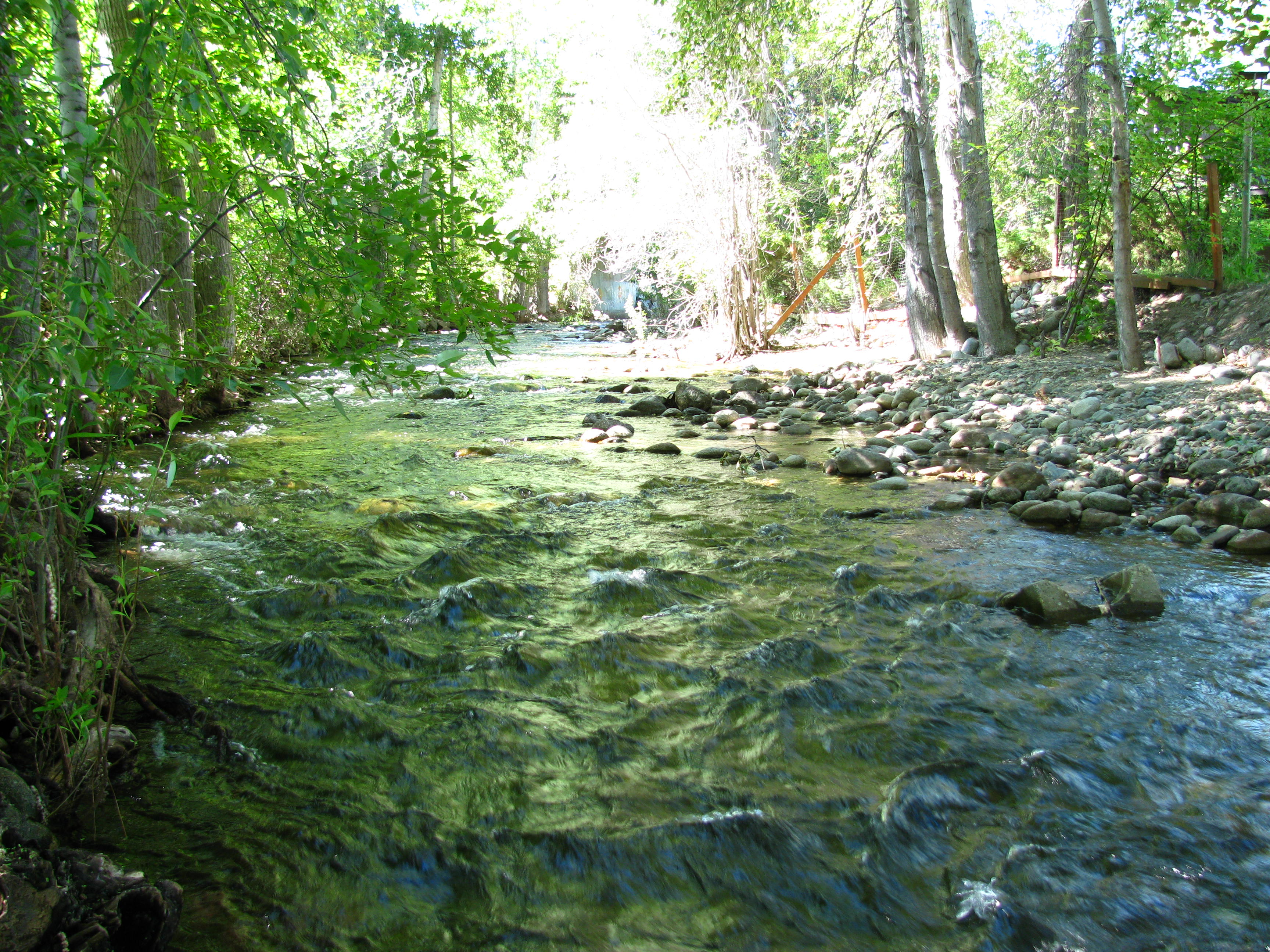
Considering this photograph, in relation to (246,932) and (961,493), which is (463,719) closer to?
(246,932)

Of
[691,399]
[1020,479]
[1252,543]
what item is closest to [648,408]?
[691,399]

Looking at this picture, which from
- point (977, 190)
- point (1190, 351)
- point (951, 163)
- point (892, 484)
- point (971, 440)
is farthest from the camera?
point (951, 163)

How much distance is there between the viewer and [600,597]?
15.3ft

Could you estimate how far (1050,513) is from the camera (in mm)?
5812

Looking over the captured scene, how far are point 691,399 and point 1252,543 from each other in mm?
7351

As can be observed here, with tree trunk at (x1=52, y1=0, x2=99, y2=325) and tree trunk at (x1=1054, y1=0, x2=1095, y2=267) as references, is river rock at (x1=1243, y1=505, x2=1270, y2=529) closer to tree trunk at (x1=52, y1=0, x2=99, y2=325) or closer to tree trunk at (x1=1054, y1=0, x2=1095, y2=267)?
tree trunk at (x1=1054, y1=0, x2=1095, y2=267)

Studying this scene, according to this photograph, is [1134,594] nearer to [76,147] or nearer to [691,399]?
[76,147]

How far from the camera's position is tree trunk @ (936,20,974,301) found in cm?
1071

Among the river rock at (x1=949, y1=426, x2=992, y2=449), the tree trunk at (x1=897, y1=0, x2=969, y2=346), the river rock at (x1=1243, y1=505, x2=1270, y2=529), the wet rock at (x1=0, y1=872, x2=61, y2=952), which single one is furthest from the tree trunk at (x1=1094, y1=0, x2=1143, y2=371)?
the wet rock at (x1=0, y1=872, x2=61, y2=952)

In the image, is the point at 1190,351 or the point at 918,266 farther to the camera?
the point at 918,266

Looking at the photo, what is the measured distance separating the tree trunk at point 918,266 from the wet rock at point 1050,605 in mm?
8880

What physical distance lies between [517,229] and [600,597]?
7.07 ft

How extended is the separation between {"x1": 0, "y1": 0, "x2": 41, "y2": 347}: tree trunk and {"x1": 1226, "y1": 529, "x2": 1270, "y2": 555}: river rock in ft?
20.0

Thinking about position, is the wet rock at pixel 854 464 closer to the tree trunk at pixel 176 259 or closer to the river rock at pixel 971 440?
the river rock at pixel 971 440
